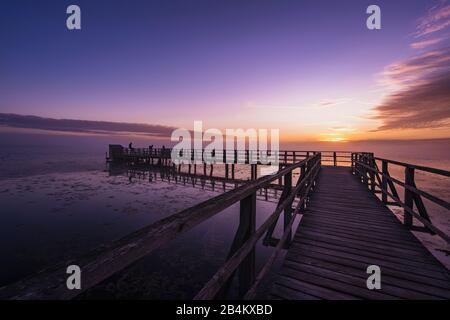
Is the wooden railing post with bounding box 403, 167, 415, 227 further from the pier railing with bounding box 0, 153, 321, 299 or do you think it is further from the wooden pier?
the pier railing with bounding box 0, 153, 321, 299

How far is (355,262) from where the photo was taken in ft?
11.4

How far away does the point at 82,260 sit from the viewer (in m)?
0.92

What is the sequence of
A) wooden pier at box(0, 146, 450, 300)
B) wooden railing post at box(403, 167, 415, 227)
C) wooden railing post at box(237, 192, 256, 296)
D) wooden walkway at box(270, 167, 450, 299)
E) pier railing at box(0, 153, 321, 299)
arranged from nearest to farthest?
pier railing at box(0, 153, 321, 299), wooden pier at box(0, 146, 450, 300), wooden railing post at box(237, 192, 256, 296), wooden walkway at box(270, 167, 450, 299), wooden railing post at box(403, 167, 415, 227)

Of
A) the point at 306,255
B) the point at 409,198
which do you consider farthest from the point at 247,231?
the point at 409,198

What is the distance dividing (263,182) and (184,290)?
5.42 metres

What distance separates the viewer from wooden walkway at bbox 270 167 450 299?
280 cm

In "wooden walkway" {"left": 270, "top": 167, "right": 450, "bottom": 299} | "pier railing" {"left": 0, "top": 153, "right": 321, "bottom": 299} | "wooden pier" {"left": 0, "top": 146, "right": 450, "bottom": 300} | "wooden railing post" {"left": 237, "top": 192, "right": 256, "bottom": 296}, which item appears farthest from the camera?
"wooden walkway" {"left": 270, "top": 167, "right": 450, "bottom": 299}

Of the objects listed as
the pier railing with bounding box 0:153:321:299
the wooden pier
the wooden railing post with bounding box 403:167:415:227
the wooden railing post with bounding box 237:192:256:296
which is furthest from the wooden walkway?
the pier railing with bounding box 0:153:321:299

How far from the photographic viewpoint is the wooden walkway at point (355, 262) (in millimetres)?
2803

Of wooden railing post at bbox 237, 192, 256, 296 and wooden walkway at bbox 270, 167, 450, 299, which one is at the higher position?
wooden railing post at bbox 237, 192, 256, 296

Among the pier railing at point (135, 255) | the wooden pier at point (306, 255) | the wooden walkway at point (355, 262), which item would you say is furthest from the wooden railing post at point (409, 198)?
the pier railing at point (135, 255)

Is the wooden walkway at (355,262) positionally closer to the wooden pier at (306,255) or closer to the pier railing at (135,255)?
the wooden pier at (306,255)

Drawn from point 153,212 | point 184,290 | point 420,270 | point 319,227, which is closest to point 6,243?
point 153,212

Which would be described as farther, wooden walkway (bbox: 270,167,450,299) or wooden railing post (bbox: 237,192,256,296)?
wooden walkway (bbox: 270,167,450,299)
